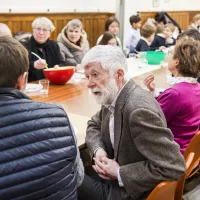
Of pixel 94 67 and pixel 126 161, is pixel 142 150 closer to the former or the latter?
pixel 126 161

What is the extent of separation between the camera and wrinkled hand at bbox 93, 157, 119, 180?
1484 millimetres

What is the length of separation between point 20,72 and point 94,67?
42 cm

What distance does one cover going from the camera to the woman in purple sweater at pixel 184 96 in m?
1.81

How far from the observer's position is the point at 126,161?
1450 millimetres

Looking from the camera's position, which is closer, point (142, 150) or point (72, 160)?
point (72, 160)

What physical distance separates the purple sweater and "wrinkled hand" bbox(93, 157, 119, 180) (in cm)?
48

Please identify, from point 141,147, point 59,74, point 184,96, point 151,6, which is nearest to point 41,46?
point 59,74

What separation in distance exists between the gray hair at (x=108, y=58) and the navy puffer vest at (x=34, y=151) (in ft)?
1.45

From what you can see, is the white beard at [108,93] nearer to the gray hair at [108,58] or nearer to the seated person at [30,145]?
the gray hair at [108,58]

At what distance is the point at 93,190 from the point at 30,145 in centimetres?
73

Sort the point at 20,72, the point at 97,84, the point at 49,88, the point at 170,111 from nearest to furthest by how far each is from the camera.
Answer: the point at 20,72, the point at 97,84, the point at 170,111, the point at 49,88

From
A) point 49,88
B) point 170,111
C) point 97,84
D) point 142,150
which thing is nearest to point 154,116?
point 142,150

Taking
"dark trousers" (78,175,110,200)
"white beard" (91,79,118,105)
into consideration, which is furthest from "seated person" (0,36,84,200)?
"dark trousers" (78,175,110,200)

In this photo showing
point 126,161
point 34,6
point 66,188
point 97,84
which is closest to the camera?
point 66,188
